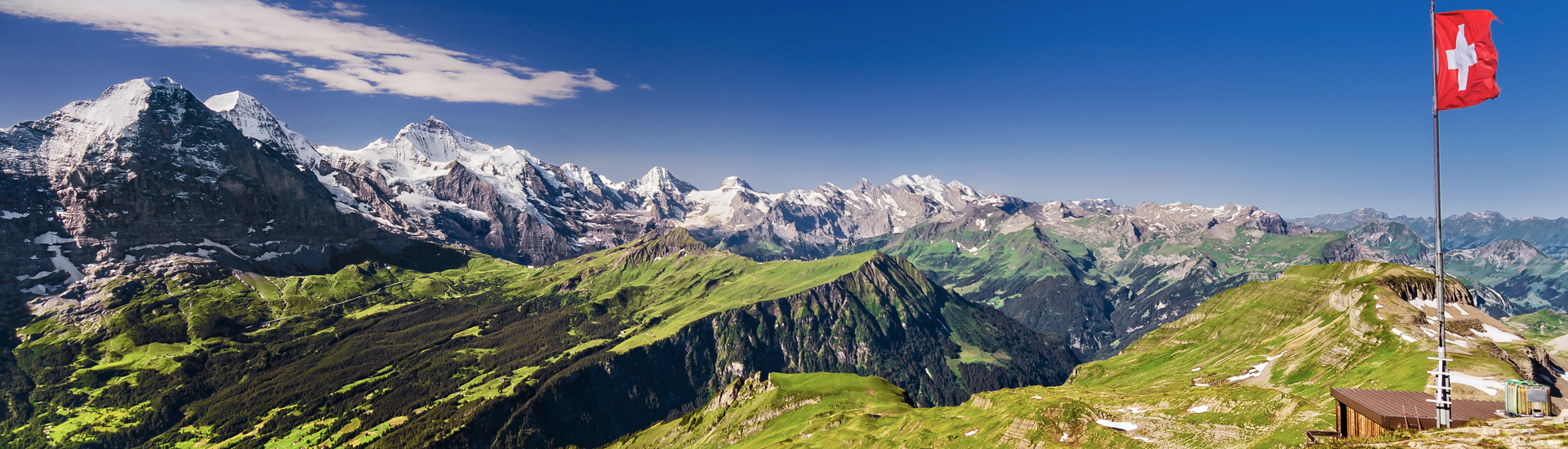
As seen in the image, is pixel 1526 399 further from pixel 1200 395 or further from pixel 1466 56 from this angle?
pixel 1200 395

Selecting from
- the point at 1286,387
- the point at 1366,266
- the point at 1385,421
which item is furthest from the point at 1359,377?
the point at 1366,266

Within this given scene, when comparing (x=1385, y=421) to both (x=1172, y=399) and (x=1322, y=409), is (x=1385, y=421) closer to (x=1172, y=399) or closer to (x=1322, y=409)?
(x=1322, y=409)

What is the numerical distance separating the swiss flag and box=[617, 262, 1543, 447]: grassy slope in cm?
2631

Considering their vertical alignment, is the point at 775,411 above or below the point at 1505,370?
below

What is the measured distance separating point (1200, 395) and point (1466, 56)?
42514 millimetres

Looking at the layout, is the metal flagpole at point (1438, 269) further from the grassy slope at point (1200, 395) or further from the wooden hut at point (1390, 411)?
the grassy slope at point (1200, 395)

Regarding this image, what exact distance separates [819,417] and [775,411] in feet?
93.2

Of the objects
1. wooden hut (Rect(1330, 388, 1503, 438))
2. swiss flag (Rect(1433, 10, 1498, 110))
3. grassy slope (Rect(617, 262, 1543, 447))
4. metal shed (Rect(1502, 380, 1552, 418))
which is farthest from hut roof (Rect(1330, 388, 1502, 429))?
swiss flag (Rect(1433, 10, 1498, 110))

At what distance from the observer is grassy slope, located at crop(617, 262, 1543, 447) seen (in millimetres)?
54719

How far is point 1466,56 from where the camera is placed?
3031 centimetres

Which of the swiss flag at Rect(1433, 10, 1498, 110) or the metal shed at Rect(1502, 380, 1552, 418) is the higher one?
the swiss flag at Rect(1433, 10, 1498, 110)

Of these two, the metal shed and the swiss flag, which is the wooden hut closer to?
the metal shed

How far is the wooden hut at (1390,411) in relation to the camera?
32.6 meters

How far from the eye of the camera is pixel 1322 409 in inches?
1925
